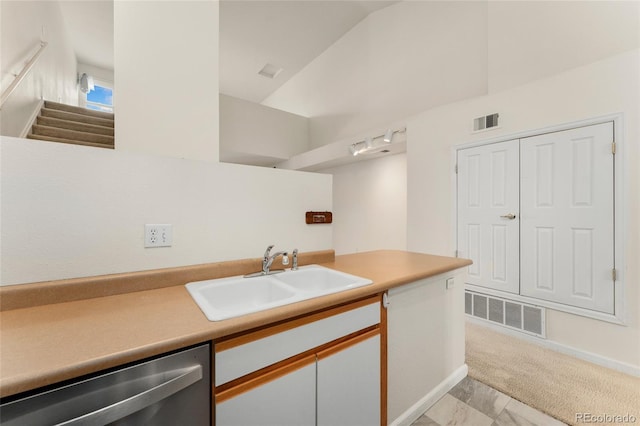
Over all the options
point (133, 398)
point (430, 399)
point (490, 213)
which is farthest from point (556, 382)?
point (133, 398)

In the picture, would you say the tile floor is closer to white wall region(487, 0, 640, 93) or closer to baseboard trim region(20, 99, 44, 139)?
white wall region(487, 0, 640, 93)

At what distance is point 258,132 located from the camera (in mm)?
5383

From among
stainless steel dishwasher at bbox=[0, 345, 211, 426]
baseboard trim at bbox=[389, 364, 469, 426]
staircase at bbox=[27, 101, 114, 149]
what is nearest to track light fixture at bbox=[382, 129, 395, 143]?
baseboard trim at bbox=[389, 364, 469, 426]

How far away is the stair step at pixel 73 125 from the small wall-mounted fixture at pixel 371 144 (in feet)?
13.1

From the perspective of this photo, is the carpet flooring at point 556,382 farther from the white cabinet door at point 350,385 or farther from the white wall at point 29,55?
the white wall at point 29,55

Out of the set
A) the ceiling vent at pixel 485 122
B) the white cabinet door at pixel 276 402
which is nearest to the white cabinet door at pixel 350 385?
the white cabinet door at pixel 276 402

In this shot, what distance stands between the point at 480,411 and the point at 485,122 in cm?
262

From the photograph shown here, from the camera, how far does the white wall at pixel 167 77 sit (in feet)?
5.03

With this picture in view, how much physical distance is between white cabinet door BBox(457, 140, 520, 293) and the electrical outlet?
2959mm

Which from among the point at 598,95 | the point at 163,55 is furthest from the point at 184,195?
the point at 598,95

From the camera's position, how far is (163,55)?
1.61 meters

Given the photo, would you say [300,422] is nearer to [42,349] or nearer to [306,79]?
[42,349]

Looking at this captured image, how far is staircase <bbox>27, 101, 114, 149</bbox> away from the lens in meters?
3.57

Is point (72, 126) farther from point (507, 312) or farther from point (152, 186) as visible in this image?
point (507, 312)
